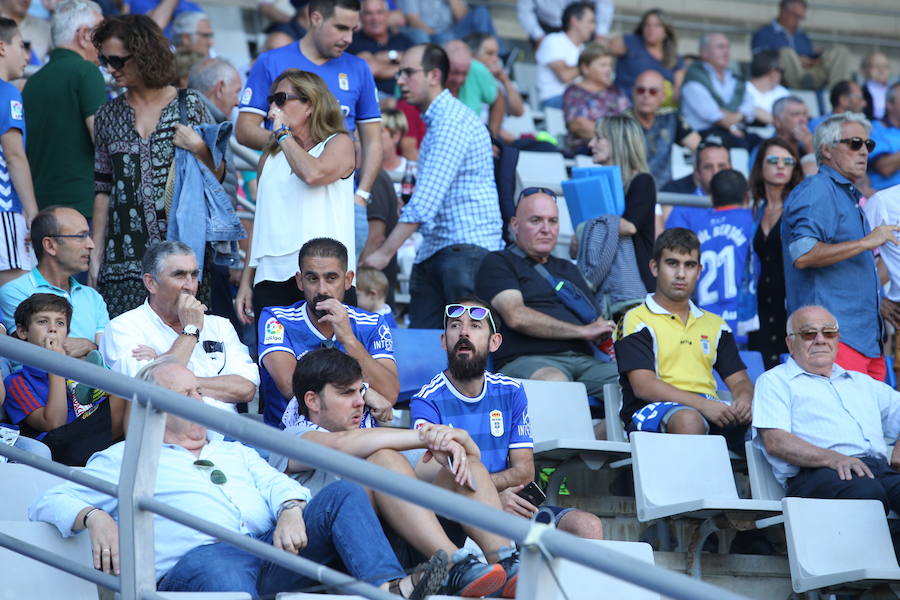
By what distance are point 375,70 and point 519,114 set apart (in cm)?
133

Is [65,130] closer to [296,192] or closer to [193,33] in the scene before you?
[296,192]

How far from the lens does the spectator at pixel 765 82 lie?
11.5 meters

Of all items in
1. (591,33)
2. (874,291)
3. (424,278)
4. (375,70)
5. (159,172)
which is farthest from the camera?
(591,33)

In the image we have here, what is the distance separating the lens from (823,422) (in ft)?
17.8

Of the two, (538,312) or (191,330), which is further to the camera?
(538,312)

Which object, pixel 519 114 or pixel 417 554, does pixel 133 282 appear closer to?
pixel 417 554

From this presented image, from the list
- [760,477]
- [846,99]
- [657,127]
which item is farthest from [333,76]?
[846,99]

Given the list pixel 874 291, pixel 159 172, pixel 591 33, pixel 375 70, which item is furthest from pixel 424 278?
pixel 591 33

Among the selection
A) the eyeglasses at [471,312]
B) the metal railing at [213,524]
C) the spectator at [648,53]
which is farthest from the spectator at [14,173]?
the spectator at [648,53]

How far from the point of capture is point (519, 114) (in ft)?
34.9

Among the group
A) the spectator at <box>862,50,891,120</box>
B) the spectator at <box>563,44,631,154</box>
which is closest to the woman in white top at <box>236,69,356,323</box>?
the spectator at <box>563,44,631,154</box>

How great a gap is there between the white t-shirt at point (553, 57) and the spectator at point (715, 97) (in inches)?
38.1

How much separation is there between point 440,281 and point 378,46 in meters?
4.08

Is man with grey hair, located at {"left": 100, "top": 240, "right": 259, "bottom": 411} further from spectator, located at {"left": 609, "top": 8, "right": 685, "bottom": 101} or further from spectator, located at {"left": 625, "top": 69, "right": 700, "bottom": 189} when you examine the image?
spectator, located at {"left": 609, "top": 8, "right": 685, "bottom": 101}
